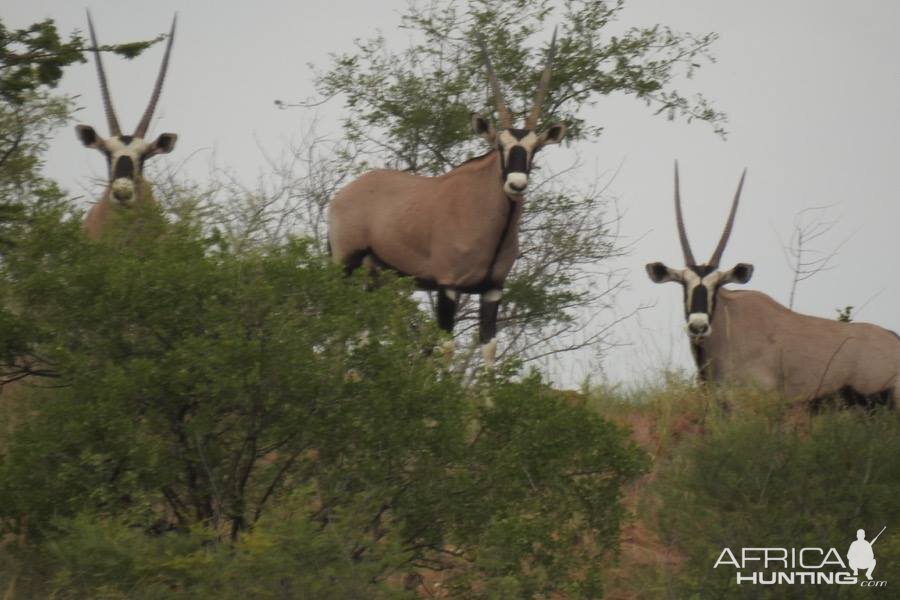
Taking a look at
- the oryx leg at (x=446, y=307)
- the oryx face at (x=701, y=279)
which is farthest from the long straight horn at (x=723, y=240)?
the oryx leg at (x=446, y=307)

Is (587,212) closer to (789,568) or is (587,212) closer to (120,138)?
(120,138)

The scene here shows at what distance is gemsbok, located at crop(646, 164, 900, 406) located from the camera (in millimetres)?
11336

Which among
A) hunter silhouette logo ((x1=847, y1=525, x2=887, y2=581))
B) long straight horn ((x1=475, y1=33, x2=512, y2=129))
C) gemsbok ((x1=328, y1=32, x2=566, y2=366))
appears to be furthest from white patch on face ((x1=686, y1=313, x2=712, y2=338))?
hunter silhouette logo ((x1=847, y1=525, x2=887, y2=581))

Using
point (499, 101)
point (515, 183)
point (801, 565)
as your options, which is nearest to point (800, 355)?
point (515, 183)

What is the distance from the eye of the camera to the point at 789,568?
7.95m

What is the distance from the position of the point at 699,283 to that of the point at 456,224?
65.2 inches

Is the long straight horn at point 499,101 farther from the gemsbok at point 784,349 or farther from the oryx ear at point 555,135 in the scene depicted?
the gemsbok at point 784,349

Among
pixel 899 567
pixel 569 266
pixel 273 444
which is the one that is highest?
pixel 569 266

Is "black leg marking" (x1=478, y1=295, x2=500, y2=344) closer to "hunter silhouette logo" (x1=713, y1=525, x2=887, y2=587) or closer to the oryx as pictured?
the oryx

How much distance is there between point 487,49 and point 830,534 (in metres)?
6.49

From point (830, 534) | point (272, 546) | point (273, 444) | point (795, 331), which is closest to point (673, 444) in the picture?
point (795, 331)

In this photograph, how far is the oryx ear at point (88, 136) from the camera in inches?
463

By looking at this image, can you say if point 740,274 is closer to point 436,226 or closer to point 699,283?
point 699,283

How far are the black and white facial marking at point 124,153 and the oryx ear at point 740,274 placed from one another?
3.91 m
